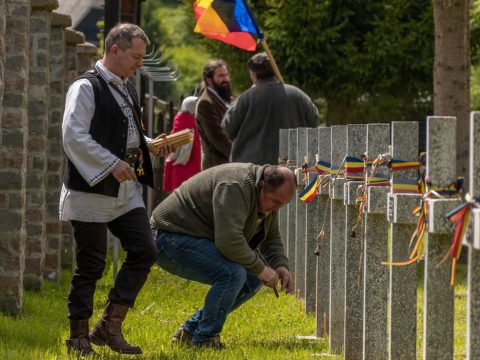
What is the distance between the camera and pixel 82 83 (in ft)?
25.6

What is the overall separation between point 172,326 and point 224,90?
3617 mm

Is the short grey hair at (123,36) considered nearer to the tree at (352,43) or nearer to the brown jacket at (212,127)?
the brown jacket at (212,127)

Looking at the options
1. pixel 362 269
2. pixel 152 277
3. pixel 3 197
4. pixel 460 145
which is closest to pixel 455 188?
pixel 362 269

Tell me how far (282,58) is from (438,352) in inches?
884

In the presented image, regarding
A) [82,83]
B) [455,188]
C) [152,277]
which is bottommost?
[152,277]

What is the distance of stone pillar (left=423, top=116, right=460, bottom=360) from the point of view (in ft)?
17.4

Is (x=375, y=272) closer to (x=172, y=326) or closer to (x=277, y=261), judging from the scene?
(x=277, y=261)

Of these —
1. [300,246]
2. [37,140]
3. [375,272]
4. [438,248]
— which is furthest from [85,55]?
[438,248]

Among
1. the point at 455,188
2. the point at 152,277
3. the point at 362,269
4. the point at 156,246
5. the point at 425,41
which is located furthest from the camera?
the point at 425,41

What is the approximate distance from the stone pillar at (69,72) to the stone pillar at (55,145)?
45cm

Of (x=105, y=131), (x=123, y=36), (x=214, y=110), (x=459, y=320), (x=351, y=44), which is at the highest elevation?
(x=351, y=44)

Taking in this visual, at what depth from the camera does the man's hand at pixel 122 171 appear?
7637 millimetres

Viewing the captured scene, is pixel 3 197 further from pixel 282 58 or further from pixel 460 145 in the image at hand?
pixel 282 58

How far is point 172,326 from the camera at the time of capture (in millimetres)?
9391
